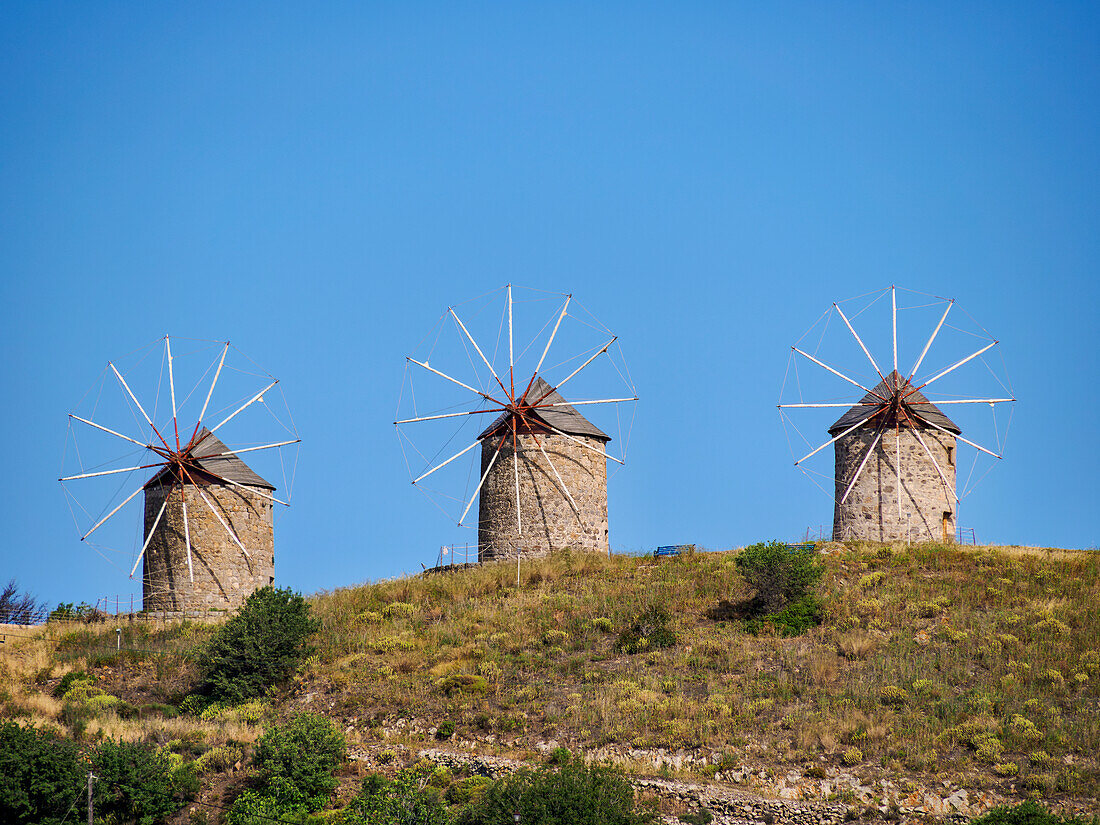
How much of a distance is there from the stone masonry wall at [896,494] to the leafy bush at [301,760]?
21309 millimetres

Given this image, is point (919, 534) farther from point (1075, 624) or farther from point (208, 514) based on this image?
point (208, 514)

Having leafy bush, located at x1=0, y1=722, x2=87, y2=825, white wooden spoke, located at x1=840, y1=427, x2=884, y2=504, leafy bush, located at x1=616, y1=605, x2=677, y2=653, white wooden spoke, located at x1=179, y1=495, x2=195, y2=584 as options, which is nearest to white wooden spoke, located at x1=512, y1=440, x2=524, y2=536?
leafy bush, located at x1=616, y1=605, x2=677, y2=653

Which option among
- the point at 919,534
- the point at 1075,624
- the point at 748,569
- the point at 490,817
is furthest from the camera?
the point at 919,534

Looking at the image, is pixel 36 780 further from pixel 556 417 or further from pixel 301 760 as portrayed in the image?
pixel 556 417

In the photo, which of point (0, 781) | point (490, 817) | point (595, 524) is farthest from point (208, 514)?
point (490, 817)

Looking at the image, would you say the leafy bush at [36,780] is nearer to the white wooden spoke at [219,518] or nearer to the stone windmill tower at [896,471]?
the white wooden spoke at [219,518]

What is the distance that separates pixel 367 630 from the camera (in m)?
30.8

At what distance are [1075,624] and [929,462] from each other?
11665mm

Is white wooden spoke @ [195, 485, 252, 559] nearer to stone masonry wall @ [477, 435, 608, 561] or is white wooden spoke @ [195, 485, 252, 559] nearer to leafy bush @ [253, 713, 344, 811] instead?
stone masonry wall @ [477, 435, 608, 561]

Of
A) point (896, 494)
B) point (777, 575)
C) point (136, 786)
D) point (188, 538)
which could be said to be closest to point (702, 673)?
point (777, 575)

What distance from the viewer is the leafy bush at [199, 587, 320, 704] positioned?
2687 centimetres

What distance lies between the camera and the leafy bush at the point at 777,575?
1136 inches

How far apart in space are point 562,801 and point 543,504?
65.4 ft

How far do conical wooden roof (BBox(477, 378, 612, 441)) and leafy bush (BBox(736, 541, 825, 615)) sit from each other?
34.8 feet
